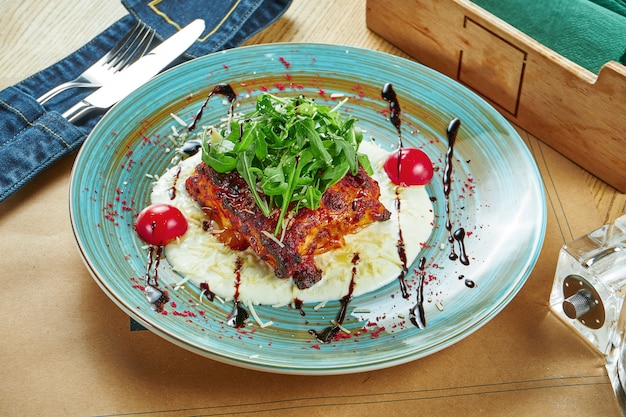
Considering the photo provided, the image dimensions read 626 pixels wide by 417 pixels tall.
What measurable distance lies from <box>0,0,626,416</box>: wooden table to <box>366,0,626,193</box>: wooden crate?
1.16 ft

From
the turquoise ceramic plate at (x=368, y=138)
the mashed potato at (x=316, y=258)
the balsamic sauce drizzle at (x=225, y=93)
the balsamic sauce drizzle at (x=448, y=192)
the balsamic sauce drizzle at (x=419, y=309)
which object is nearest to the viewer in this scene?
the turquoise ceramic plate at (x=368, y=138)

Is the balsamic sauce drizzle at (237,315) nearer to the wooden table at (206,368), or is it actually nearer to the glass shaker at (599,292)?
the wooden table at (206,368)

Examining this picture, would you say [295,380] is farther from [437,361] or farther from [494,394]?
[494,394]

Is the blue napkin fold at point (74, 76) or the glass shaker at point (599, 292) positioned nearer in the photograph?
the glass shaker at point (599, 292)

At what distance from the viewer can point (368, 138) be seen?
297 centimetres

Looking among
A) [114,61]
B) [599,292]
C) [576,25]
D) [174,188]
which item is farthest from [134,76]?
[599,292]

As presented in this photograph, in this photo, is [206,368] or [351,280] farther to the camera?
[351,280]

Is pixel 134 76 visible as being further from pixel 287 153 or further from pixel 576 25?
pixel 576 25

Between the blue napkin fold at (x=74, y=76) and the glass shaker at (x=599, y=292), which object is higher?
the blue napkin fold at (x=74, y=76)

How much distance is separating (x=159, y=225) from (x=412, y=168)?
991 millimetres

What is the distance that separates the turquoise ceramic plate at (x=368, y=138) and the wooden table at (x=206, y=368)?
17 centimetres

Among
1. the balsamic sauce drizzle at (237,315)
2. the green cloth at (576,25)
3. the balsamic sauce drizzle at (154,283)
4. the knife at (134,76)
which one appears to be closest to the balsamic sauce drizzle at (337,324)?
the balsamic sauce drizzle at (237,315)

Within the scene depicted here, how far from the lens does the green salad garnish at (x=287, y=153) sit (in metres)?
2.40

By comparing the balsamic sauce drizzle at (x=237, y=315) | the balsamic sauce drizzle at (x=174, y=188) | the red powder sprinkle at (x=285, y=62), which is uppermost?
the red powder sprinkle at (x=285, y=62)
